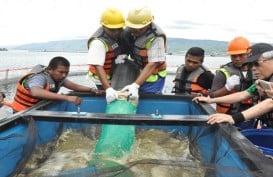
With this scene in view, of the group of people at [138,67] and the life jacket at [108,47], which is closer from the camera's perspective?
the group of people at [138,67]

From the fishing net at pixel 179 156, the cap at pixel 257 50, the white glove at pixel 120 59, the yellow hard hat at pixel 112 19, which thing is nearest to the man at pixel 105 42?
the yellow hard hat at pixel 112 19

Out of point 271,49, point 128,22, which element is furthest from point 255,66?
point 128,22

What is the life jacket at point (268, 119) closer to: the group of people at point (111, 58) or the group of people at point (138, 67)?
the group of people at point (138, 67)

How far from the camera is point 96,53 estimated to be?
11.8ft

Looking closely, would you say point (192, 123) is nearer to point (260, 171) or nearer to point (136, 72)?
point (260, 171)

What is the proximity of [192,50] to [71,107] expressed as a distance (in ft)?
5.48

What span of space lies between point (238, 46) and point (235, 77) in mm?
367

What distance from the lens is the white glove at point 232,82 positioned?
3.65 metres

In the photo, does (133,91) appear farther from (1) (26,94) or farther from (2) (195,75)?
(2) (195,75)

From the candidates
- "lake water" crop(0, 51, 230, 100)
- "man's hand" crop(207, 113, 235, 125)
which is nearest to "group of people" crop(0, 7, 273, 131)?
"man's hand" crop(207, 113, 235, 125)

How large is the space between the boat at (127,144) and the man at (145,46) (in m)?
0.44

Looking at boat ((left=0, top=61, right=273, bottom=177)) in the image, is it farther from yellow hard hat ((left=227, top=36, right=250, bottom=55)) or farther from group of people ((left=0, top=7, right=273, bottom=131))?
yellow hard hat ((left=227, top=36, right=250, bottom=55))

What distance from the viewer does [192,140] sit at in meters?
2.96

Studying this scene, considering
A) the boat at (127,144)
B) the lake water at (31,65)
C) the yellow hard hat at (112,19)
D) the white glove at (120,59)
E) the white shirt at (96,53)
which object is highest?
the yellow hard hat at (112,19)
